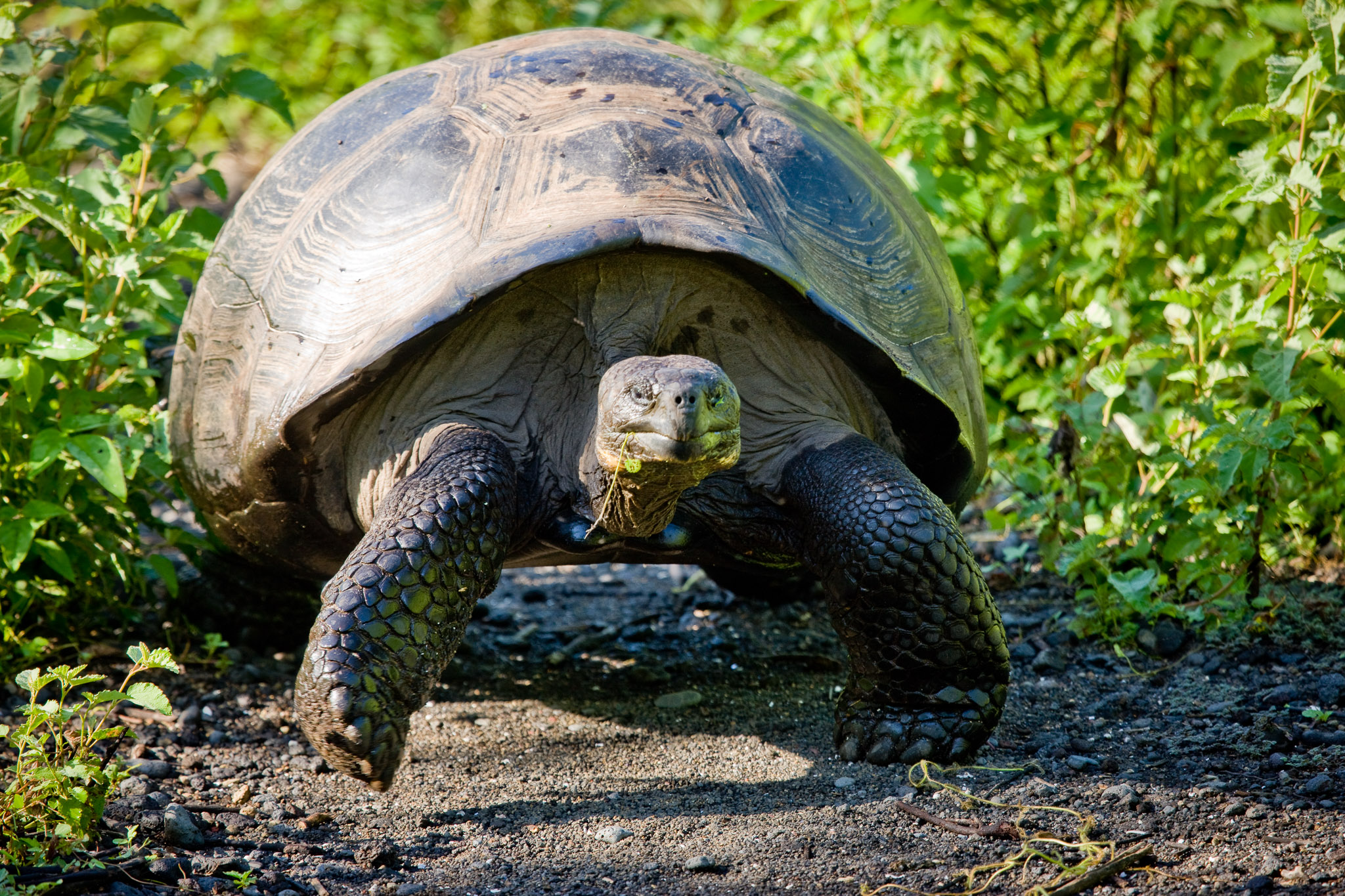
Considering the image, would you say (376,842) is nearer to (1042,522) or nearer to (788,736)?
(788,736)

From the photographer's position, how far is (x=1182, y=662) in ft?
11.5

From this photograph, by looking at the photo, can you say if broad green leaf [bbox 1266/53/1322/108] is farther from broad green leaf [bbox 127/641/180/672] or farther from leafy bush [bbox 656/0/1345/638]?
broad green leaf [bbox 127/641/180/672]

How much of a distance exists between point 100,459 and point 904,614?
2251mm

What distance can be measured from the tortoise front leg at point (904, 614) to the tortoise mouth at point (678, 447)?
37cm

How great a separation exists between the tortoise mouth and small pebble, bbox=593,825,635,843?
2.80 feet

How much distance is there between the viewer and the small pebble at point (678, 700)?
3629 millimetres

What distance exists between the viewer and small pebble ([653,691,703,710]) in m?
3.63

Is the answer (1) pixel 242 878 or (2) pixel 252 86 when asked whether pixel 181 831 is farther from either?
(2) pixel 252 86

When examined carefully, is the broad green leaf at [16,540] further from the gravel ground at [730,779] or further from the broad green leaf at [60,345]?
the gravel ground at [730,779]

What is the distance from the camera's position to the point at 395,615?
8.82ft

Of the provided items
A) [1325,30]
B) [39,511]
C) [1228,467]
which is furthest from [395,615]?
[1325,30]

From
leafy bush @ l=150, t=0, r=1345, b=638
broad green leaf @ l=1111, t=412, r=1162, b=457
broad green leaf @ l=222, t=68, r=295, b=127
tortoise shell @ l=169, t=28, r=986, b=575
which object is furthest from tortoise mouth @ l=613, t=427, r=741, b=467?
broad green leaf @ l=222, t=68, r=295, b=127

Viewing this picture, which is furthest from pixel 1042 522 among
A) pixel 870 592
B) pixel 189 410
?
pixel 189 410

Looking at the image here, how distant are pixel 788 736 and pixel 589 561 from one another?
0.78 metres
